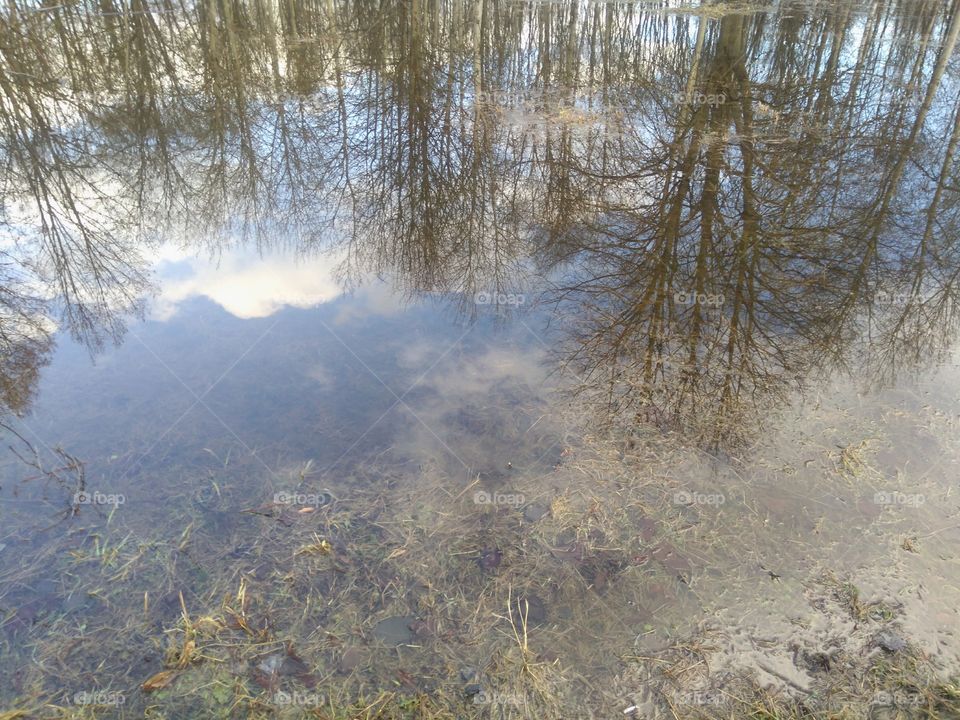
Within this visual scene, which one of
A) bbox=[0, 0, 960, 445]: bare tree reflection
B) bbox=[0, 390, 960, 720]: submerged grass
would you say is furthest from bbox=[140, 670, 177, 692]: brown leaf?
bbox=[0, 0, 960, 445]: bare tree reflection

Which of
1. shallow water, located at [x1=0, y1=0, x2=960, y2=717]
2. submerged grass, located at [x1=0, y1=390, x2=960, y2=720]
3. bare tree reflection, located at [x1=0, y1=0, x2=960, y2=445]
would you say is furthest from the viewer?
bare tree reflection, located at [x1=0, y1=0, x2=960, y2=445]

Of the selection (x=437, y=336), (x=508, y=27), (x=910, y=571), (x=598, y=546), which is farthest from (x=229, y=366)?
(x=508, y=27)

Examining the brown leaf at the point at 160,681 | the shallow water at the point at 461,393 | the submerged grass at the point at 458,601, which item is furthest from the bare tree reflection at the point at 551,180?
the brown leaf at the point at 160,681

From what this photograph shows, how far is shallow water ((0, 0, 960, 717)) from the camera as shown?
10.4ft

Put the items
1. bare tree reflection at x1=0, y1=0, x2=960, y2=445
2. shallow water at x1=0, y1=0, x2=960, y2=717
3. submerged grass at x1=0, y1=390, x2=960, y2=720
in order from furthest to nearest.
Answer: bare tree reflection at x1=0, y1=0, x2=960, y2=445, shallow water at x1=0, y1=0, x2=960, y2=717, submerged grass at x1=0, y1=390, x2=960, y2=720

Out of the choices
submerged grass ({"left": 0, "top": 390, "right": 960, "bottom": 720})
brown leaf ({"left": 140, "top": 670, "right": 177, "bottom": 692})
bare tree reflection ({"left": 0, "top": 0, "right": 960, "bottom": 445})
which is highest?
bare tree reflection ({"left": 0, "top": 0, "right": 960, "bottom": 445})

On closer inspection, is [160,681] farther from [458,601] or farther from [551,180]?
[551,180]

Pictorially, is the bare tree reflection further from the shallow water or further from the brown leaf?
the brown leaf

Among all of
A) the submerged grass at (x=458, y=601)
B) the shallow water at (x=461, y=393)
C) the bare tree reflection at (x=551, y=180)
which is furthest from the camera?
the bare tree reflection at (x=551, y=180)

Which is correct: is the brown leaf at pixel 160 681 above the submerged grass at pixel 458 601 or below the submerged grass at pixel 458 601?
below

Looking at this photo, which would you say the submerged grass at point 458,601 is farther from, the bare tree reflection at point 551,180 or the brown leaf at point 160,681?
the bare tree reflection at point 551,180

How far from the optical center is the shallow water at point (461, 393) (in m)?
3.16

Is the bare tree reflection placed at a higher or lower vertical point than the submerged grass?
higher

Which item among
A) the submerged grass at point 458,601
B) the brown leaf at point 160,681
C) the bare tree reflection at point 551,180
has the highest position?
the bare tree reflection at point 551,180
